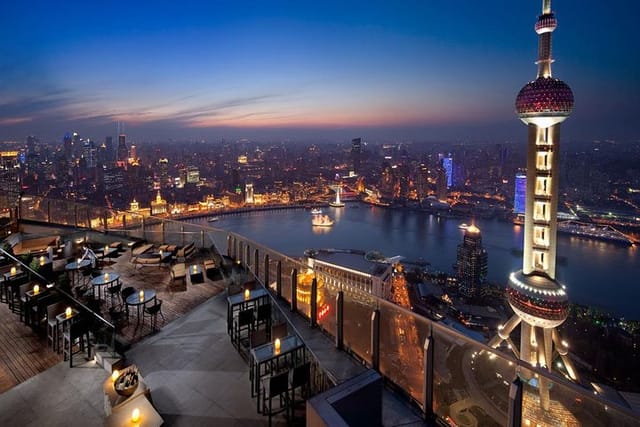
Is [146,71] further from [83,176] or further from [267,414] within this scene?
[267,414]

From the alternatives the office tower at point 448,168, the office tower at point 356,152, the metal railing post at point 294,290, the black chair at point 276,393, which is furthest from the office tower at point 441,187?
the black chair at point 276,393

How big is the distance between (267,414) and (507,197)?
44896 millimetres

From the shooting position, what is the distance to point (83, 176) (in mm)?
33812

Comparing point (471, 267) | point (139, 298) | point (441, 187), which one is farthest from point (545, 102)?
point (441, 187)

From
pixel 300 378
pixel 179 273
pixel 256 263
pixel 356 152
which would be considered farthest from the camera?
pixel 356 152

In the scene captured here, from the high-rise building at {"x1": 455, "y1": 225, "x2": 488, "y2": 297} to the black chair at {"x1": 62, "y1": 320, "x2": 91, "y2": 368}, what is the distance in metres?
21.4

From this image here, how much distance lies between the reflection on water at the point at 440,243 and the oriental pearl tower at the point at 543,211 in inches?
345

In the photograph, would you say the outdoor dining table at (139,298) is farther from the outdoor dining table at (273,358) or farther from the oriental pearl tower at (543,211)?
the oriental pearl tower at (543,211)

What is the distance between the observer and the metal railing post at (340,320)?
1.95 metres

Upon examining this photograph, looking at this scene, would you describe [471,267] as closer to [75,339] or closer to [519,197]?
[519,197]

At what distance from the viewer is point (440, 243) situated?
28.9m

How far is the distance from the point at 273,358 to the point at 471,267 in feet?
73.5

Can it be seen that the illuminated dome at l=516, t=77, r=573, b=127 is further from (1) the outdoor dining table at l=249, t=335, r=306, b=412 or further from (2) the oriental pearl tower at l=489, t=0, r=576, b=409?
(1) the outdoor dining table at l=249, t=335, r=306, b=412

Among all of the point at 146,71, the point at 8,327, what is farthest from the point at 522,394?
the point at 146,71
